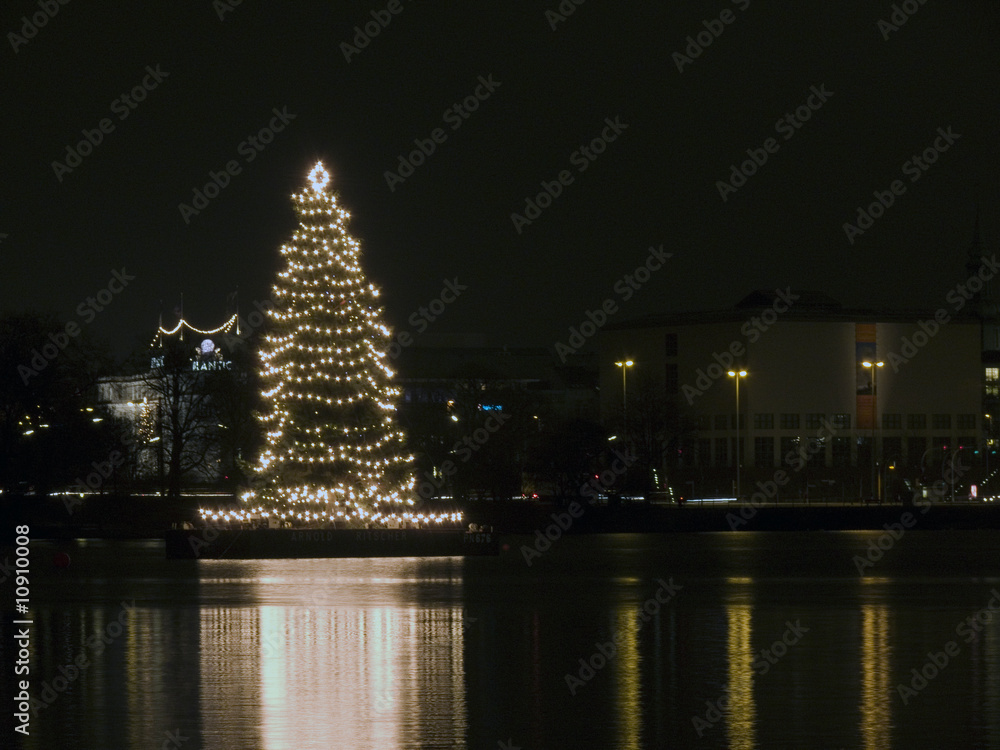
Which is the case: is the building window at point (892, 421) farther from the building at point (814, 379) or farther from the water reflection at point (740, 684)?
the water reflection at point (740, 684)

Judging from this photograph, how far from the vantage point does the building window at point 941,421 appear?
14662 cm

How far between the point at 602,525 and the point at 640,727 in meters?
64.5

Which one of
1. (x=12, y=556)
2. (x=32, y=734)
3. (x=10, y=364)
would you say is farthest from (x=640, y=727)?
(x=10, y=364)

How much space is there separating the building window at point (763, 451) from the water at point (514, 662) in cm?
10218

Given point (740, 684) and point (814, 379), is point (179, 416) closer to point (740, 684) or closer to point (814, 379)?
point (814, 379)

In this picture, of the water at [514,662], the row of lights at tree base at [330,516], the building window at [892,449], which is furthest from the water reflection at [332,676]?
the building window at [892,449]

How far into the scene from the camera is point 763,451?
141m

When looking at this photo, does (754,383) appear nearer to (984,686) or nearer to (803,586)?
(803,586)

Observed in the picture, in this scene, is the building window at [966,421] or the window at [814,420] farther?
the building window at [966,421]

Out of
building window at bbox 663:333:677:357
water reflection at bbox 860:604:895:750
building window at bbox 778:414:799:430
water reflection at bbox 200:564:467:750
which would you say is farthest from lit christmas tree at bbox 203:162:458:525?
building window at bbox 663:333:677:357

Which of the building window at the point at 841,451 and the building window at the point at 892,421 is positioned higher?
the building window at the point at 892,421

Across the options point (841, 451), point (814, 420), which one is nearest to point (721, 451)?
point (814, 420)

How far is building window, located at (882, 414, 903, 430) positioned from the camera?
145 m

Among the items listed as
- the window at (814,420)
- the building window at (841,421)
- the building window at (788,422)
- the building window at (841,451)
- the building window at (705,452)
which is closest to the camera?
the building window at (841,451)
